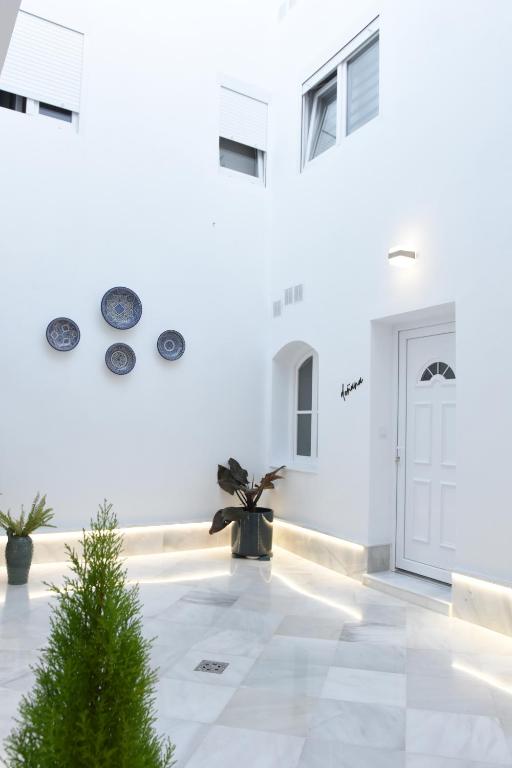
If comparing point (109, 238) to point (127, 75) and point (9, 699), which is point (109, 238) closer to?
point (127, 75)

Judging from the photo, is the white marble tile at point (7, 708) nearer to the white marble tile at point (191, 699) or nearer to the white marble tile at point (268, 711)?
the white marble tile at point (191, 699)

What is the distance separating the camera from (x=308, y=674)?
3.02 meters

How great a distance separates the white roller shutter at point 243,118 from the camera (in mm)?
6211

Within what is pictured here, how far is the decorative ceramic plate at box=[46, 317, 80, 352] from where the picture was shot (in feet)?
16.8

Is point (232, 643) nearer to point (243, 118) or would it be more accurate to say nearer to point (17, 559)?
point (17, 559)

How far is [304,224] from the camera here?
581 cm

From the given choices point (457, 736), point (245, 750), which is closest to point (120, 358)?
point (245, 750)

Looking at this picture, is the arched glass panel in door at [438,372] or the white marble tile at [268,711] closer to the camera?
the white marble tile at [268,711]

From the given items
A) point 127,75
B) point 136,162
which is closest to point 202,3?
point 127,75

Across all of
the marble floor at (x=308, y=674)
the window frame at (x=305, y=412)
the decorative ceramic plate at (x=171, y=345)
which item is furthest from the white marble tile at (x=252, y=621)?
the decorative ceramic plate at (x=171, y=345)

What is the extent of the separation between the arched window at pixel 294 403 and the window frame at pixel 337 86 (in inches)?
79.0

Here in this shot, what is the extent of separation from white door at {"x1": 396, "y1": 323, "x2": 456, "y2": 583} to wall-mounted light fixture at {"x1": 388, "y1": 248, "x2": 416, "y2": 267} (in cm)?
58

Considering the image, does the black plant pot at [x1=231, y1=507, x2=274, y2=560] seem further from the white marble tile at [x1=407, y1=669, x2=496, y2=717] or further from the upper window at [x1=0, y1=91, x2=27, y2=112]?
the upper window at [x1=0, y1=91, x2=27, y2=112]

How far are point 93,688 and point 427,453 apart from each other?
12.6 ft
